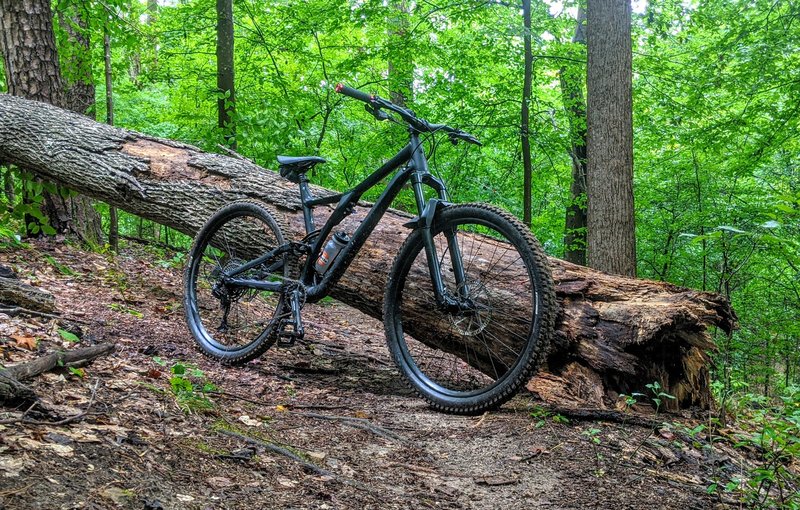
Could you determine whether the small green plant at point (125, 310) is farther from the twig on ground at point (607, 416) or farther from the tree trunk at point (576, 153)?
the tree trunk at point (576, 153)

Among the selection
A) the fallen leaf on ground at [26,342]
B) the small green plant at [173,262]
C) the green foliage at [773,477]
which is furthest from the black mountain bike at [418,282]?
the small green plant at [173,262]

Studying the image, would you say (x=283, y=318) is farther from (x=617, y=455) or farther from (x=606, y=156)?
(x=606, y=156)

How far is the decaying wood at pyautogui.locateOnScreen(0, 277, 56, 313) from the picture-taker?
3.88 metres

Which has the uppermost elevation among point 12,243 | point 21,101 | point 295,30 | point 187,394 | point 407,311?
point 295,30

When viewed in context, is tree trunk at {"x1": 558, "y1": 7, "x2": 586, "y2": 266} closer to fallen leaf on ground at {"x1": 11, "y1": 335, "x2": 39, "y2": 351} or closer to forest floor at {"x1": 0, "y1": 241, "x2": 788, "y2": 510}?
forest floor at {"x1": 0, "y1": 241, "x2": 788, "y2": 510}

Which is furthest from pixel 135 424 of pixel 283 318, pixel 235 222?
pixel 235 222

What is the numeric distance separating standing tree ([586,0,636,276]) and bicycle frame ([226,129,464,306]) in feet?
10.4

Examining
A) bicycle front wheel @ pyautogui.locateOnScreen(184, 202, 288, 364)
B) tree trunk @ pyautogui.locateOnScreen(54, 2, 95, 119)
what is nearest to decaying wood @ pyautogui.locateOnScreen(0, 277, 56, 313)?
bicycle front wheel @ pyautogui.locateOnScreen(184, 202, 288, 364)

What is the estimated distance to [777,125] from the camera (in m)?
8.06

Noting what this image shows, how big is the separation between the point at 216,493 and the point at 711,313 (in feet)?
9.44

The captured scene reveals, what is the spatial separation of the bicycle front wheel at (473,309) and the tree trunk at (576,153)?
5203 mm

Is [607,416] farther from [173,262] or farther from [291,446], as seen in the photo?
[173,262]

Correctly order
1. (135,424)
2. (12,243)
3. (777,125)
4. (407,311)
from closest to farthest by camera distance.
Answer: (135,424) < (407,311) < (12,243) < (777,125)

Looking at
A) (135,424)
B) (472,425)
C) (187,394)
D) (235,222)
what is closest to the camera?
(135,424)
